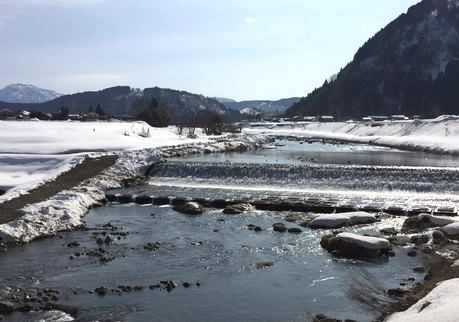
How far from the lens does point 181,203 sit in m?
27.2

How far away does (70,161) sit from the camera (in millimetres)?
35531

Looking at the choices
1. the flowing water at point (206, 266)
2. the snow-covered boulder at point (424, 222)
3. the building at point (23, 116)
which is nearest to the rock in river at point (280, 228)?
the flowing water at point (206, 266)

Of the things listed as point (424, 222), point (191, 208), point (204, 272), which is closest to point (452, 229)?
point (424, 222)

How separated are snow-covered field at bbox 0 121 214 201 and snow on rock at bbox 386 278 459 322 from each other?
18.9m

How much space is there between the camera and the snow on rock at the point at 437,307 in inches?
395

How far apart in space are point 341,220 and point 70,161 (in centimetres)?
2089

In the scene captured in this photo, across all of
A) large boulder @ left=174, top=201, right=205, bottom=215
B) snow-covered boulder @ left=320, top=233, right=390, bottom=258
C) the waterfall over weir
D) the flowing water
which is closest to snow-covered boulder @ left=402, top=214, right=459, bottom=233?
the flowing water

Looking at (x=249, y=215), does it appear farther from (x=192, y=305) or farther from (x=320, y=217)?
(x=192, y=305)

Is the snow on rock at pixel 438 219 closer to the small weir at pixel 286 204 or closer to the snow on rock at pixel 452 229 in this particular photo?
the snow on rock at pixel 452 229

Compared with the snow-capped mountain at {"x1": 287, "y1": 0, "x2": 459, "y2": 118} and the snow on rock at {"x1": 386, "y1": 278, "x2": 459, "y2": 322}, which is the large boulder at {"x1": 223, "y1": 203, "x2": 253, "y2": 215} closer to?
the snow on rock at {"x1": 386, "y1": 278, "x2": 459, "y2": 322}

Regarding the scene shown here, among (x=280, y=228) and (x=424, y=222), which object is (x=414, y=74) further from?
(x=280, y=228)

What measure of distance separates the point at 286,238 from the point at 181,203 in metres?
8.62

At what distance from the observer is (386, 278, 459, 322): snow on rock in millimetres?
10039

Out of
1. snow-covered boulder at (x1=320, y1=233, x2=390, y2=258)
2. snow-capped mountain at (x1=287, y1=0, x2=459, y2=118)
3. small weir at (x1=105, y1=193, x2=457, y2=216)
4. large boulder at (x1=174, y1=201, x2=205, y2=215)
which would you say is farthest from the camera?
snow-capped mountain at (x1=287, y1=0, x2=459, y2=118)
